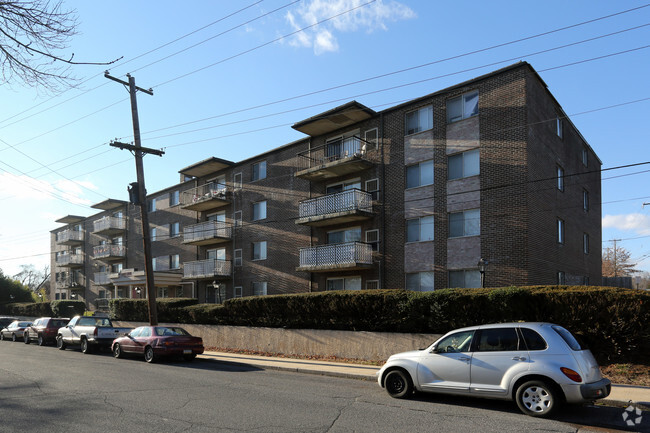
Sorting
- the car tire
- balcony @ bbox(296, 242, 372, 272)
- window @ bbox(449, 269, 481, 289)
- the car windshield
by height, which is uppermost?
balcony @ bbox(296, 242, 372, 272)

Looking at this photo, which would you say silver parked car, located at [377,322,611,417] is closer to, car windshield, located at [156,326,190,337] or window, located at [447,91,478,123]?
car windshield, located at [156,326,190,337]

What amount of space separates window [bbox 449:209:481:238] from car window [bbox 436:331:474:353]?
433 inches

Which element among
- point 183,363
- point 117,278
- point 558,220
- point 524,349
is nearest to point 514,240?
point 558,220

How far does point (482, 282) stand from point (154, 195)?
30.5 metres

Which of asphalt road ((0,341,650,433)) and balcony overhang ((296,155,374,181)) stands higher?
balcony overhang ((296,155,374,181))

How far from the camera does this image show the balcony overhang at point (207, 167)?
32.5 meters

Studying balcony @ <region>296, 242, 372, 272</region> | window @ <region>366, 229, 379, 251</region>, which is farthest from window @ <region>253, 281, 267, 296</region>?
window @ <region>366, 229, 379, 251</region>

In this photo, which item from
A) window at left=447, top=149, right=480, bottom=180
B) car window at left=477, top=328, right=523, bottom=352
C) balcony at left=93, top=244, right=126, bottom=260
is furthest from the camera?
balcony at left=93, top=244, right=126, bottom=260

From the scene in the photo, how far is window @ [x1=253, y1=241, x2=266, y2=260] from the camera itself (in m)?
30.1

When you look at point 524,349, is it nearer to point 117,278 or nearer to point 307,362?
point 307,362

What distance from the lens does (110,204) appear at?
47875 mm

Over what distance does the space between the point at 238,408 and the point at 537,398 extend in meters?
5.17

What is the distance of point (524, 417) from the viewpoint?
8.35m

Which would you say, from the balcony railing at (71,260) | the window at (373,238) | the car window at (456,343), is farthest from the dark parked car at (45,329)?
the balcony railing at (71,260)
